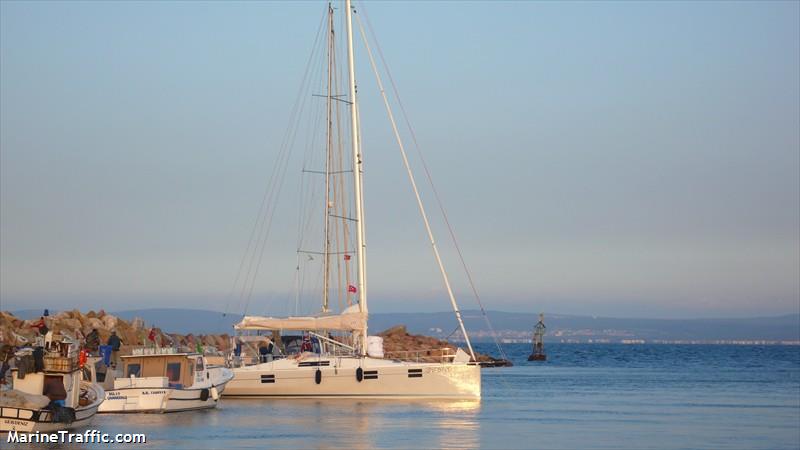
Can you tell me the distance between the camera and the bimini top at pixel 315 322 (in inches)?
1996

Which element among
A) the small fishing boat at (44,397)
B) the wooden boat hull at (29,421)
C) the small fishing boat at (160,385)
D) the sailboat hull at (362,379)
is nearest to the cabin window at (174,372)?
the small fishing boat at (160,385)

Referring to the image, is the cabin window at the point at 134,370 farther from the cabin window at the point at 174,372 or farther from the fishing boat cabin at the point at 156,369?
the cabin window at the point at 174,372

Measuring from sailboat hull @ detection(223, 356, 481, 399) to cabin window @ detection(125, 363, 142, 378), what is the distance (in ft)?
25.2

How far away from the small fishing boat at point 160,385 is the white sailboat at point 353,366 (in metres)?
4.36

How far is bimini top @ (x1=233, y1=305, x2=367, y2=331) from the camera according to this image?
5069cm

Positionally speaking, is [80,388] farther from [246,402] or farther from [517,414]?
[517,414]

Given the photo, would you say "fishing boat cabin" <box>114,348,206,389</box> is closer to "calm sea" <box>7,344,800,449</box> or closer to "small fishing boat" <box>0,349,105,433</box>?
"calm sea" <box>7,344,800,449</box>

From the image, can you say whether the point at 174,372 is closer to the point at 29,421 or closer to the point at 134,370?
the point at 134,370

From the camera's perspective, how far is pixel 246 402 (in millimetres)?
50188

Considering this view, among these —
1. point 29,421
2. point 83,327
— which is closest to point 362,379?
point 29,421

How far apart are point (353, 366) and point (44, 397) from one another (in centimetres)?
1838

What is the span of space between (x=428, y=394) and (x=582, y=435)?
11.0 m

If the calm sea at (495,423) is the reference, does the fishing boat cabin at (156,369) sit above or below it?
above

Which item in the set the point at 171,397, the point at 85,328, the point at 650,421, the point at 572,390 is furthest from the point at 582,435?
the point at 85,328
